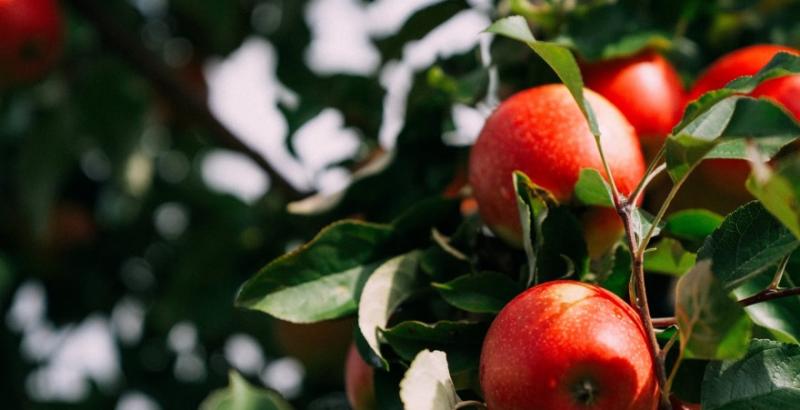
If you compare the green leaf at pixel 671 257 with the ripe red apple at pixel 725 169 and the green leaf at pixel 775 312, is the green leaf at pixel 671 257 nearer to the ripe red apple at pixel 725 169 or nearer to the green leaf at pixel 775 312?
the green leaf at pixel 775 312

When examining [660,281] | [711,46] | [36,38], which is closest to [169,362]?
[36,38]

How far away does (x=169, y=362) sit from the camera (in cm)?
238

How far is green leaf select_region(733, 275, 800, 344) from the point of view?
0.92m

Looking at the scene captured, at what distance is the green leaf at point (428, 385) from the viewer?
2.54ft

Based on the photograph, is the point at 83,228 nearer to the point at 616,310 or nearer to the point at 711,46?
the point at 711,46

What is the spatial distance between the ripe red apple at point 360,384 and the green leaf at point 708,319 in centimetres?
42

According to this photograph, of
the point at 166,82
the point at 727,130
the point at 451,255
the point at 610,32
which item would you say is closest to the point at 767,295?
the point at 727,130

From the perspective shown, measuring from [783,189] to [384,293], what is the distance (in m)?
0.47

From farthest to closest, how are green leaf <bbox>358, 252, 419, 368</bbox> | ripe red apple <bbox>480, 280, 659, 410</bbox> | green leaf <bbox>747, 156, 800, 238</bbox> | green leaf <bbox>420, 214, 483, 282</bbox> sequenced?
green leaf <bbox>420, 214, 483, 282</bbox>
green leaf <bbox>358, 252, 419, 368</bbox>
ripe red apple <bbox>480, 280, 659, 410</bbox>
green leaf <bbox>747, 156, 800, 238</bbox>

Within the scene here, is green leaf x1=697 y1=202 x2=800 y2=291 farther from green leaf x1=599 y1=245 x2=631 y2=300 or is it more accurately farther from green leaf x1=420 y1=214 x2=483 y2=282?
green leaf x1=420 y1=214 x2=483 y2=282

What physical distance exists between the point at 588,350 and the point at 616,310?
0.05m

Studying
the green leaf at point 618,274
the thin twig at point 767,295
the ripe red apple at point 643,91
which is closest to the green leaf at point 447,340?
the green leaf at point 618,274

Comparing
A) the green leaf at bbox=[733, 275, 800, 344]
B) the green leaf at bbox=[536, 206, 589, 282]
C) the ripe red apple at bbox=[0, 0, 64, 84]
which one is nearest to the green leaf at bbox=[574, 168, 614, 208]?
the green leaf at bbox=[536, 206, 589, 282]

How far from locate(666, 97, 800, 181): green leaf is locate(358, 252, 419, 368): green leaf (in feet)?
1.05
